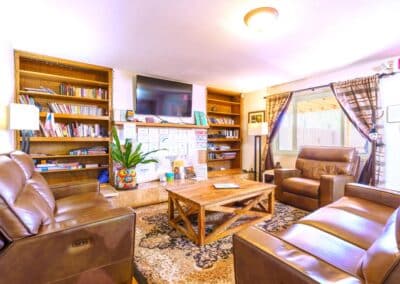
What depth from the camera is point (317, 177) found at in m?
3.10

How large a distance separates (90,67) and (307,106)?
3.86m

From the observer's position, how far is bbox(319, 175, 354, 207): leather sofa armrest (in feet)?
8.11

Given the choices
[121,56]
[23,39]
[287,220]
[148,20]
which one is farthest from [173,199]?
[23,39]

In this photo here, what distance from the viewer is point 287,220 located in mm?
2453

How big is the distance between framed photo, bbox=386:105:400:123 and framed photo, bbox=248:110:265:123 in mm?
2098

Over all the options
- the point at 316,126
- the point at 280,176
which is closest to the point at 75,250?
the point at 280,176

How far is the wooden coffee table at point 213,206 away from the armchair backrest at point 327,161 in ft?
3.58

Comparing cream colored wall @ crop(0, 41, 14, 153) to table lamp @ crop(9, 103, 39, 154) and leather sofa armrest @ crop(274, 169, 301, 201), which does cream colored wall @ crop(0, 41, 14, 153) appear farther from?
leather sofa armrest @ crop(274, 169, 301, 201)

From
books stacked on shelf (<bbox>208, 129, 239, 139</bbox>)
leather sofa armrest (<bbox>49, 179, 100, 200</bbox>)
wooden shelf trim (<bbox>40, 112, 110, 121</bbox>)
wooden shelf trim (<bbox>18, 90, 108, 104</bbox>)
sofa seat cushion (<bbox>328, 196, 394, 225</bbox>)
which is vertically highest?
wooden shelf trim (<bbox>18, 90, 108, 104</bbox>)

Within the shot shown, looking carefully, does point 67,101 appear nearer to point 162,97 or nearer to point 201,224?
point 162,97

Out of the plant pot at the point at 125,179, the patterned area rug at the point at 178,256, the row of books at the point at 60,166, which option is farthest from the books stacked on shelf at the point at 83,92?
the patterned area rug at the point at 178,256

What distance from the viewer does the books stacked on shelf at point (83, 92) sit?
306 cm

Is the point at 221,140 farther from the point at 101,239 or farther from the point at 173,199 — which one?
the point at 101,239

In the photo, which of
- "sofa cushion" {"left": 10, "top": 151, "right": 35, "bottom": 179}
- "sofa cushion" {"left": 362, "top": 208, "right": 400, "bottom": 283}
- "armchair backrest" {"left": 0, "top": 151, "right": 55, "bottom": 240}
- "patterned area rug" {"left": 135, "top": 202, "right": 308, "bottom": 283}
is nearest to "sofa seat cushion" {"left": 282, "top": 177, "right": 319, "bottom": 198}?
"patterned area rug" {"left": 135, "top": 202, "right": 308, "bottom": 283}
